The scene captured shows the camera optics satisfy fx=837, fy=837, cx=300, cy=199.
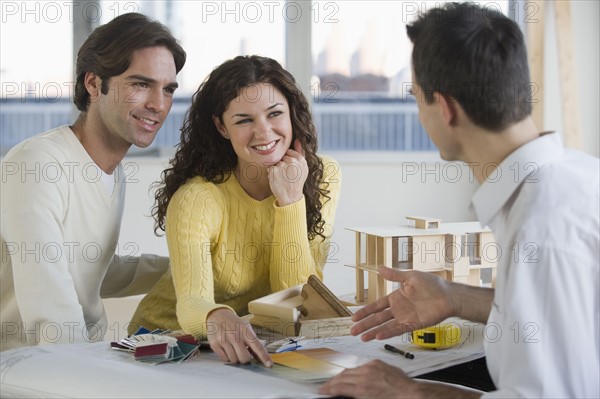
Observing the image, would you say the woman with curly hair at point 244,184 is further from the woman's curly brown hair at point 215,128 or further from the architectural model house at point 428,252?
the architectural model house at point 428,252

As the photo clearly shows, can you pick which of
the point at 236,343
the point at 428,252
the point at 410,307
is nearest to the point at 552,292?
the point at 410,307

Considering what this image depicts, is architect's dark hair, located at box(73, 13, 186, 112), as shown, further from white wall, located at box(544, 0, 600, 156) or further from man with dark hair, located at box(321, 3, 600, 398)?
white wall, located at box(544, 0, 600, 156)

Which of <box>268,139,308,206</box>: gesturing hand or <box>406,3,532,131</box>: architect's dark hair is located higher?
<box>406,3,532,131</box>: architect's dark hair

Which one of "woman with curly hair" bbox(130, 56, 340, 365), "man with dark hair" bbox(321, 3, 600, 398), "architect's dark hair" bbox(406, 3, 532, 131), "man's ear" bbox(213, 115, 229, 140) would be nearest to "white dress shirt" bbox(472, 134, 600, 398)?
"man with dark hair" bbox(321, 3, 600, 398)

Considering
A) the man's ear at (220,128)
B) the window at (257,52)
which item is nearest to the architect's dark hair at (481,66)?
Answer: the man's ear at (220,128)

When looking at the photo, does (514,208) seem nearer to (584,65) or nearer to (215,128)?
(215,128)

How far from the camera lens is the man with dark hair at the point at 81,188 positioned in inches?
78.7

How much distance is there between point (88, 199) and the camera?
90.0 inches

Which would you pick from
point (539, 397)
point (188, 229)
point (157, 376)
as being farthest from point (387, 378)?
point (188, 229)

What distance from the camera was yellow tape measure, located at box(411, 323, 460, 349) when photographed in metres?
1.63

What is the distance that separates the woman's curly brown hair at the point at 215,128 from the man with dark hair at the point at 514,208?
88 centimetres

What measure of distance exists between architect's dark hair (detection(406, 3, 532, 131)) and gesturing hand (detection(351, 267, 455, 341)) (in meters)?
0.40

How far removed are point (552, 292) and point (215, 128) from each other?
53.3 inches

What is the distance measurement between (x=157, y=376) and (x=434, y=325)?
1.86ft
